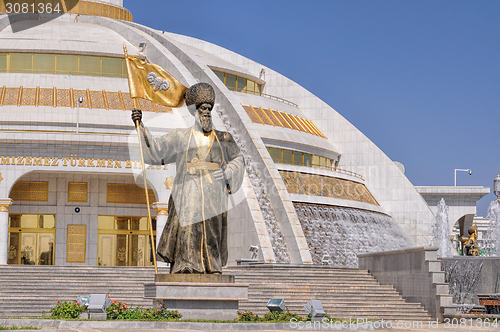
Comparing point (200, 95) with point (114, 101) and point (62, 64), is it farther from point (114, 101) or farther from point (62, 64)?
point (62, 64)

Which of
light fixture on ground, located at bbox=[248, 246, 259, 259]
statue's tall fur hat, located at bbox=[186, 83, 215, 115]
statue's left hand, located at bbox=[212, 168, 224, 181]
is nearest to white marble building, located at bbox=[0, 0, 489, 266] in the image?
light fixture on ground, located at bbox=[248, 246, 259, 259]

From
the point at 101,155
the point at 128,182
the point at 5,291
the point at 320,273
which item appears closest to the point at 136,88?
the point at 5,291

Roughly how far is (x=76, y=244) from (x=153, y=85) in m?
16.8

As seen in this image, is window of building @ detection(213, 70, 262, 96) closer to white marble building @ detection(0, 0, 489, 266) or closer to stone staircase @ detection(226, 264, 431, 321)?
white marble building @ detection(0, 0, 489, 266)

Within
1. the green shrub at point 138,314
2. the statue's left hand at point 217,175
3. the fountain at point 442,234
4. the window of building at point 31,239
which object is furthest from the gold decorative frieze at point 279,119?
the green shrub at point 138,314

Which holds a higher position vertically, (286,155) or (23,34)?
(23,34)

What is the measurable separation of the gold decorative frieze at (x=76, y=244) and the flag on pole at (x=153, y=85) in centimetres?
1656

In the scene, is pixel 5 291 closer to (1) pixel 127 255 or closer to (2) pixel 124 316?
(2) pixel 124 316

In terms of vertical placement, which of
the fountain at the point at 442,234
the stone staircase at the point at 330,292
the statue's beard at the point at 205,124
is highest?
the statue's beard at the point at 205,124

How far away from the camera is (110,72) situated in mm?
31922

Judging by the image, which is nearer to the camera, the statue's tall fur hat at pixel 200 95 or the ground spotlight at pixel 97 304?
the statue's tall fur hat at pixel 200 95

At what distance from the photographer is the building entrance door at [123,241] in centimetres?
2922

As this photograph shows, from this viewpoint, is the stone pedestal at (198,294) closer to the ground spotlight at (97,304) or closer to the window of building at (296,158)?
the ground spotlight at (97,304)

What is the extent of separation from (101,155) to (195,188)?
1398cm
